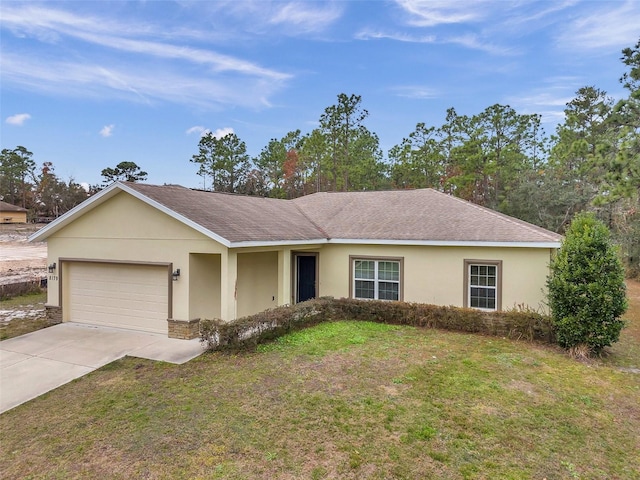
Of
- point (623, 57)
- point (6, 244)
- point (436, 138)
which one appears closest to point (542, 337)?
point (623, 57)

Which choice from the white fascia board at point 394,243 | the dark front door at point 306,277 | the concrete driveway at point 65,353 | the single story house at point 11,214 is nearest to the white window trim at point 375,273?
the white fascia board at point 394,243

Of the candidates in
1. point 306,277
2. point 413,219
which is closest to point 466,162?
point 413,219

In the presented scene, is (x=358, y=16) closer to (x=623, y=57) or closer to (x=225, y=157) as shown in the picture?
(x=623, y=57)

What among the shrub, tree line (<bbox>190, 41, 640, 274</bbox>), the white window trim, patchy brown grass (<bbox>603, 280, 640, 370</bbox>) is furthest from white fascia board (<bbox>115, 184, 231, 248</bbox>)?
tree line (<bbox>190, 41, 640, 274</bbox>)

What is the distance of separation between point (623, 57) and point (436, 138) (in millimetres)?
22733

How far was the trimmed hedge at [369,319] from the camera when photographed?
29.4 ft

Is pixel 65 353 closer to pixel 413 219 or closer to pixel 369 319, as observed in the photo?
pixel 369 319

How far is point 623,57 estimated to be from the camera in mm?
14945

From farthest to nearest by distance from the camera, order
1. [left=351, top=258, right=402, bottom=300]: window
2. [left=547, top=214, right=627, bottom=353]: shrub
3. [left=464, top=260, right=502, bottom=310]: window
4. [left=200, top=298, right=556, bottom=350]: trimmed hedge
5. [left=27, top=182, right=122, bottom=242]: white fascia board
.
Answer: [left=351, top=258, right=402, bottom=300]: window < [left=464, top=260, right=502, bottom=310]: window < [left=27, top=182, right=122, bottom=242]: white fascia board < [left=200, top=298, right=556, bottom=350]: trimmed hedge < [left=547, top=214, right=627, bottom=353]: shrub

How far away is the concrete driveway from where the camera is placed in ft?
24.2

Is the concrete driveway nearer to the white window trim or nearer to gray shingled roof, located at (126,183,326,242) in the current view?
gray shingled roof, located at (126,183,326,242)

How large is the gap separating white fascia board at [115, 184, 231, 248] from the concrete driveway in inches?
107

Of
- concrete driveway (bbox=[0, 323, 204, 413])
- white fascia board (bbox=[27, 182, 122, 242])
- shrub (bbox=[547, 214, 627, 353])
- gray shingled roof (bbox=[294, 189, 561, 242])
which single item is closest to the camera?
concrete driveway (bbox=[0, 323, 204, 413])

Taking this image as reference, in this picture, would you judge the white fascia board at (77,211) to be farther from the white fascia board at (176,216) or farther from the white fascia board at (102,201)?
the white fascia board at (176,216)
